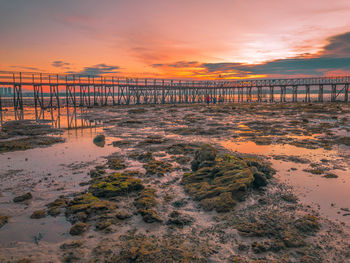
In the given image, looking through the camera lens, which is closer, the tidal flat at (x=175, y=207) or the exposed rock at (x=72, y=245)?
the tidal flat at (x=175, y=207)

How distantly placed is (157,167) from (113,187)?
117 inches

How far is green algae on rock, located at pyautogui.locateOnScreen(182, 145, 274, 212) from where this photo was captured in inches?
292

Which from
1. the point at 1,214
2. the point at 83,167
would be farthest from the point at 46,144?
the point at 1,214

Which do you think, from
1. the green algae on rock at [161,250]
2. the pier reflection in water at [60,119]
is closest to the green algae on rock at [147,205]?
the green algae on rock at [161,250]

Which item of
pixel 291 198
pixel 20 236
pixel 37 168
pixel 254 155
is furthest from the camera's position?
pixel 254 155

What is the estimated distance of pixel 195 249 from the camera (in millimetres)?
5234

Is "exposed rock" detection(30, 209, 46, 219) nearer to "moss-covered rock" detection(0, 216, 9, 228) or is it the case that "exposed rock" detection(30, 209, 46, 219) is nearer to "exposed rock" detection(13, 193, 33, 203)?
"moss-covered rock" detection(0, 216, 9, 228)

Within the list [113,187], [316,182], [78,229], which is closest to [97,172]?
[113,187]

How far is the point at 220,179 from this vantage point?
8641 mm

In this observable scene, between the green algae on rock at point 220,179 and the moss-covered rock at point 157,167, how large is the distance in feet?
3.98

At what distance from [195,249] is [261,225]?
6.70 feet

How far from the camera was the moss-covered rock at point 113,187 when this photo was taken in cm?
812

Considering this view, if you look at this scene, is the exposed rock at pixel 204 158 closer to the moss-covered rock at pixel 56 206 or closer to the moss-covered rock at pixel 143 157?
the moss-covered rock at pixel 143 157

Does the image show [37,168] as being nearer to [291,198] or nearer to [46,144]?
[46,144]
